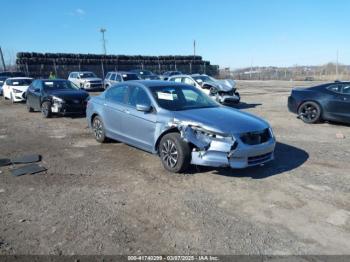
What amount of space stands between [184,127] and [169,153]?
56 cm

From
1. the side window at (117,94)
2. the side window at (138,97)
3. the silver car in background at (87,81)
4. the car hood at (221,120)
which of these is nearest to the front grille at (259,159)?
the car hood at (221,120)

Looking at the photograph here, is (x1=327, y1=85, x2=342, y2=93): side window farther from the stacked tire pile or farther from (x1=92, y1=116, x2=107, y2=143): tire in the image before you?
the stacked tire pile

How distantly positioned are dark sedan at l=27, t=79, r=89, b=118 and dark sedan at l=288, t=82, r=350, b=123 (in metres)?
7.94

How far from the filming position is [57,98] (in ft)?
43.6

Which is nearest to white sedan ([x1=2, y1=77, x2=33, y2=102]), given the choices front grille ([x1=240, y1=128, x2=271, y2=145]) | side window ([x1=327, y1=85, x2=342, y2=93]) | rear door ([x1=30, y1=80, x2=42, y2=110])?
rear door ([x1=30, y1=80, x2=42, y2=110])

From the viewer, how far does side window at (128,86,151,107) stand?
702cm

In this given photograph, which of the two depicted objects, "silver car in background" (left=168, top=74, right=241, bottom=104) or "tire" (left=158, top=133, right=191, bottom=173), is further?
"silver car in background" (left=168, top=74, right=241, bottom=104)

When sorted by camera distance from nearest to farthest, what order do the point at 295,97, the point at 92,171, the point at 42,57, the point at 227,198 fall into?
1. the point at 227,198
2. the point at 92,171
3. the point at 295,97
4. the point at 42,57

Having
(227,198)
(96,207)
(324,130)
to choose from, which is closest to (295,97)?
(324,130)

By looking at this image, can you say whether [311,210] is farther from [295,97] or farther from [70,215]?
[295,97]

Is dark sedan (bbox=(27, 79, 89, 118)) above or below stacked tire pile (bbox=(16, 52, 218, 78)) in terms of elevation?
below

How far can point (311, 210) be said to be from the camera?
4.72m

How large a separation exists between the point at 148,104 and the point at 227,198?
263cm

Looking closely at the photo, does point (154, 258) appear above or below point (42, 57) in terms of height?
below
